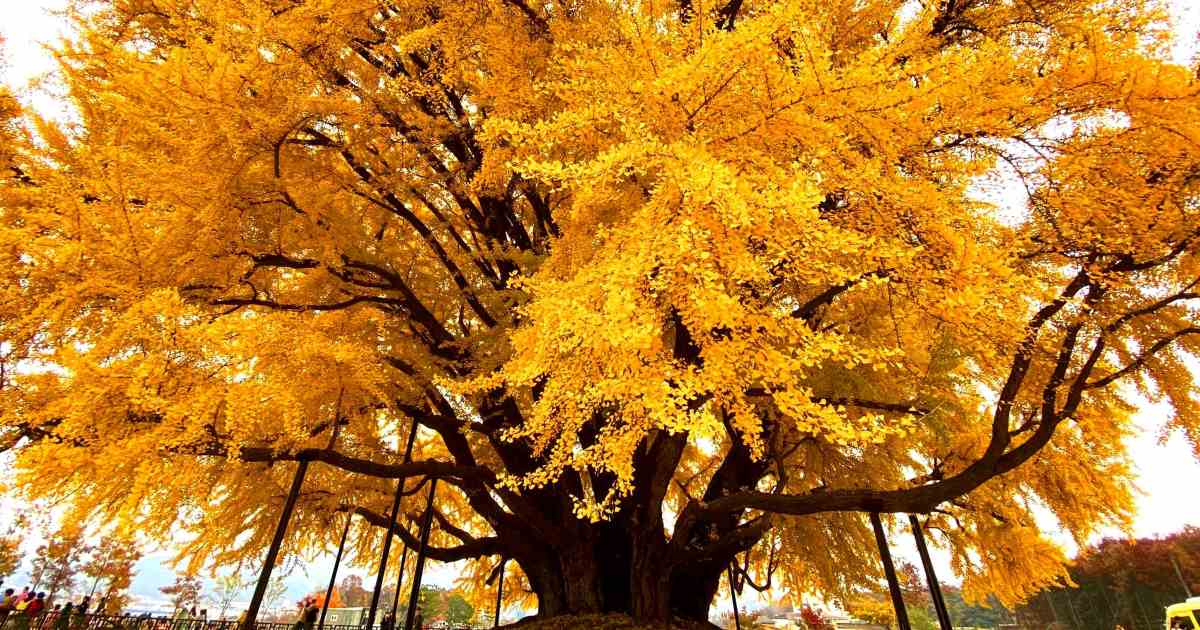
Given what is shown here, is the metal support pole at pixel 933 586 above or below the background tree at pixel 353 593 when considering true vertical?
below

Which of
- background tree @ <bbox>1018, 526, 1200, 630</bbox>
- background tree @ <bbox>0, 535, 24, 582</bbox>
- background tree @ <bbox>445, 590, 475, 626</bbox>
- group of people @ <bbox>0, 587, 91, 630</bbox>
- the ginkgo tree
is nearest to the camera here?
the ginkgo tree

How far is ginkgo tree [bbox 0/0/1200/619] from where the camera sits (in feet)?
10.6

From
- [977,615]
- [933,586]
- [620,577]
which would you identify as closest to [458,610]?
[620,577]

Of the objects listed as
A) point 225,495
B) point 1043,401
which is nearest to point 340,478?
point 225,495

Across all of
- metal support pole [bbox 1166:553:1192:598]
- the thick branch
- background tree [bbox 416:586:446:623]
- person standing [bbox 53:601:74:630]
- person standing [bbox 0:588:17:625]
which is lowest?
person standing [bbox 53:601:74:630]

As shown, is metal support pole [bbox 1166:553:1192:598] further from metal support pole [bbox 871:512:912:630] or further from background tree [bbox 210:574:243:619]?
background tree [bbox 210:574:243:619]

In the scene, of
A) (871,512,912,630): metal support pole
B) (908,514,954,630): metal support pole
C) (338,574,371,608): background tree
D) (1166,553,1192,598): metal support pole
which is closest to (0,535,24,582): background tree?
(338,574,371,608): background tree

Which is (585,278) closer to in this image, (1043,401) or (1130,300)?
(1043,401)

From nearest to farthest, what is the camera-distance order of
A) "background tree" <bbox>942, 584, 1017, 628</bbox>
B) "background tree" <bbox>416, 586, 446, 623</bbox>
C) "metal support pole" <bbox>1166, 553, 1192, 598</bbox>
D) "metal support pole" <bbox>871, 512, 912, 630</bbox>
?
"metal support pole" <bbox>871, 512, 912, 630</bbox> → "background tree" <bbox>416, 586, 446, 623</bbox> → "metal support pole" <bbox>1166, 553, 1192, 598</bbox> → "background tree" <bbox>942, 584, 1017, 628</bbox>

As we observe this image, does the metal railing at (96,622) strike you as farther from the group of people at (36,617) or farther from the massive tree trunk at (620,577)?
the massive tree trunk at (620,577)

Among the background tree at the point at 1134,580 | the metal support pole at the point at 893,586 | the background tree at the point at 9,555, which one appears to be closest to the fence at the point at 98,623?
the metal support pole at the point at 893,586

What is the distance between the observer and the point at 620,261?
10.0 feet

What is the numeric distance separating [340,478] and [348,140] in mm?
5412

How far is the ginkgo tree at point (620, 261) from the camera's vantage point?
323cm
